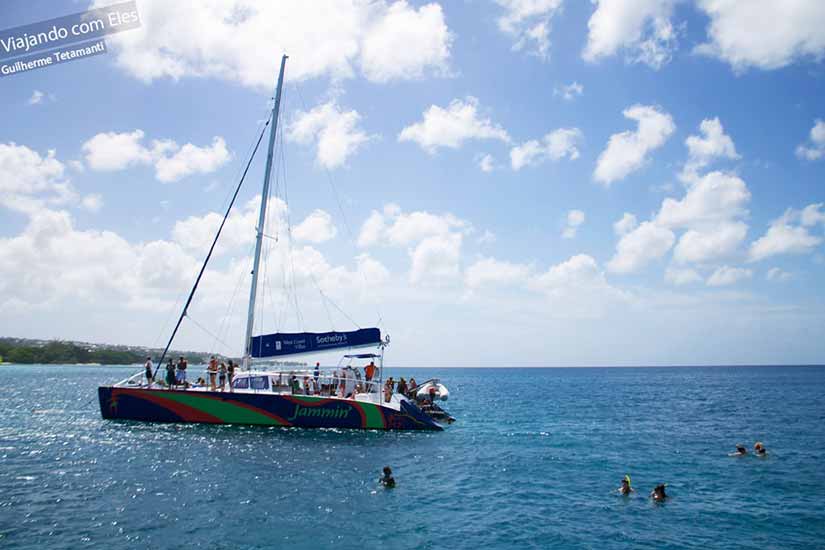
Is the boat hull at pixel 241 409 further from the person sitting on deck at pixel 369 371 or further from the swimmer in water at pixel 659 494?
the swimmer in water at pixel 659 494

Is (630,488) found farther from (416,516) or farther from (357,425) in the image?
(357,425)

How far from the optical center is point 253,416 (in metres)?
28.2

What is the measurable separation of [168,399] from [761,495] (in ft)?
89.3

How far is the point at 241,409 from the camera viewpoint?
92.2ft

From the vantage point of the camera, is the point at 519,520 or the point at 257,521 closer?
the point at 257,521

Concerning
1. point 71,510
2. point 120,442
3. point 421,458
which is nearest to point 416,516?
point 421,458

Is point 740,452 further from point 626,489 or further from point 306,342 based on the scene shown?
point 306,342

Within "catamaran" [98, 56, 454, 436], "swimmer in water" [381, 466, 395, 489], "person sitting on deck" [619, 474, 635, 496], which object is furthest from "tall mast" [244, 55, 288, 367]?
"person sitting on deck" [619, 474, 635, 496]

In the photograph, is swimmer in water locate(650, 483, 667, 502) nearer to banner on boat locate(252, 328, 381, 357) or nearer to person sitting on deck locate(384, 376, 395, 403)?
person sitting on deck locate(384, 376, 395, 403)

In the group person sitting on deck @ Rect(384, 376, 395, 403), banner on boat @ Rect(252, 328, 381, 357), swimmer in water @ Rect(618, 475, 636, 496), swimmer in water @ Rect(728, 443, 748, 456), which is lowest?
swimmer in water @ Rect(728, 443, 748, 456)

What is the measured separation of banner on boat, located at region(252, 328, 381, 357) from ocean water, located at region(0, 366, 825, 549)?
14.6 feet

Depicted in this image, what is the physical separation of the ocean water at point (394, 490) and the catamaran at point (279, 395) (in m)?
0.82

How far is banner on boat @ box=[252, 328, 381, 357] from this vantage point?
30.0 m

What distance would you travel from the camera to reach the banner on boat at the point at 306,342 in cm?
3002
